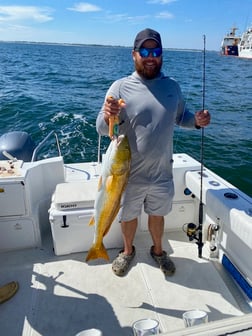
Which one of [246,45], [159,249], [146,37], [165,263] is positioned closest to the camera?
[146,37]

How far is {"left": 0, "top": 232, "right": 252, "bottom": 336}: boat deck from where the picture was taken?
7.99 feet

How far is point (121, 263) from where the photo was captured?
3.00 metres

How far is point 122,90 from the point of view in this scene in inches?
97.2

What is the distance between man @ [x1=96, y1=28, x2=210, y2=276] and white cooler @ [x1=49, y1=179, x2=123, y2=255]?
1.76ft

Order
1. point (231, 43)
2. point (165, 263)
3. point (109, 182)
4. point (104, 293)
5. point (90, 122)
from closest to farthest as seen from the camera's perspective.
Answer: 1. point (109, 182)
2. point (104, 293)
3. point (165, 263)
4. point (90, 122)
5. point (231, 43)

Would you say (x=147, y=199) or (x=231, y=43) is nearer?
(x=147, y=199)

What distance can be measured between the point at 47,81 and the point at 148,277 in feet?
62.5

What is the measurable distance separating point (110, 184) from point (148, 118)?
65cm

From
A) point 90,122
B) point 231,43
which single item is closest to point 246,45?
point 231,43

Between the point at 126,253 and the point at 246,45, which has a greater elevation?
the point at 246,45

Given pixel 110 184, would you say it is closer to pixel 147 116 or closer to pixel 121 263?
pixel 147 116

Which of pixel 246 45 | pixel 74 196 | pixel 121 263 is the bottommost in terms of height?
pixel 121 263

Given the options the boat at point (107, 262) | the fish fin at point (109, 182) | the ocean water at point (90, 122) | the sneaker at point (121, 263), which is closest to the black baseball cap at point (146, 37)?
the fish fin at point (109, 182)

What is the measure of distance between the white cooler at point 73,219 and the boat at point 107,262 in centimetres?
1
